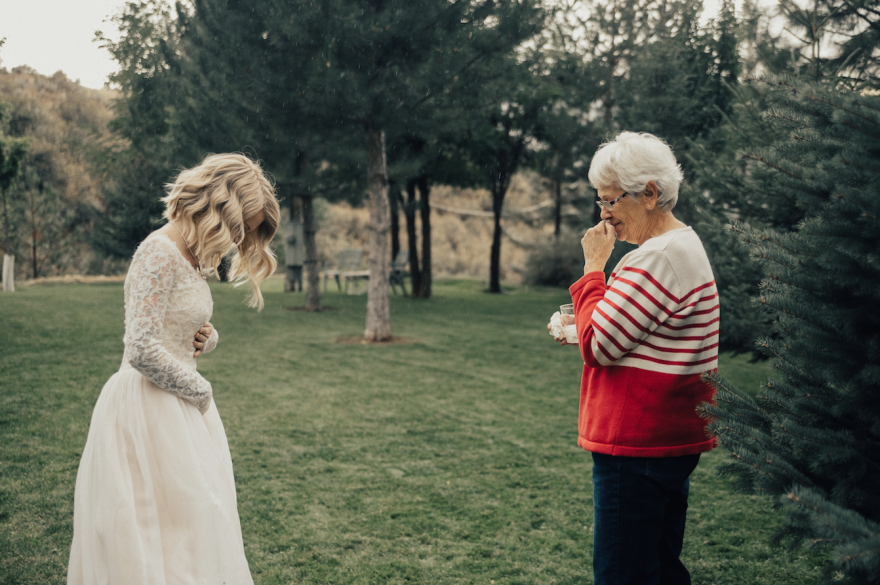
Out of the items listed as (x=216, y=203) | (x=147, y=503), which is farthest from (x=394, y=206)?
(x=147, y=503)

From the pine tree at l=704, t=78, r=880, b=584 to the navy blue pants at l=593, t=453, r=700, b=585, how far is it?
0.65 ft

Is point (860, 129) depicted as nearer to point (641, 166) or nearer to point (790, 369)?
point (641, 166)

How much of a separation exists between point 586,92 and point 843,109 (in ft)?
64.1

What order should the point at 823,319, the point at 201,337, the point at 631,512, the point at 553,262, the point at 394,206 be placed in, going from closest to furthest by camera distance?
the point at 823,319, the point at 631,512, the point at 201,337, the point at 394,206, the point at 553,262

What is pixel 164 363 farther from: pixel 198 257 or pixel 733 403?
pixel 733 403

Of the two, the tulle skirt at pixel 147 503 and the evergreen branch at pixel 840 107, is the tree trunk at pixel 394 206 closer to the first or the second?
the tulle skirt at pixel 147 503

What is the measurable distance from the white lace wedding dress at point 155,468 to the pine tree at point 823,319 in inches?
65.7

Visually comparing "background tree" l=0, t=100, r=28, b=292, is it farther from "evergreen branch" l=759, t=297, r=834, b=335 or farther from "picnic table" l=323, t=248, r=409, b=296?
"evergreen branch" l=759, t=297, r=834, b=335

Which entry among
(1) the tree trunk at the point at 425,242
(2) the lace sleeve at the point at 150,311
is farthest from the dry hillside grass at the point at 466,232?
A: (2) the lace sleeve at the point at 150,311

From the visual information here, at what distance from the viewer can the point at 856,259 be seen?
4.98 ft

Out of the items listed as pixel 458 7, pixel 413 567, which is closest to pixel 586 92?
pixel 458 7

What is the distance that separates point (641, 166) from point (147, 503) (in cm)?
194

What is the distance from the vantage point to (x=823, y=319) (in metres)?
1.59

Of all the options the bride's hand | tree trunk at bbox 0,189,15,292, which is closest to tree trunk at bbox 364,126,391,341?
the bride's hand
